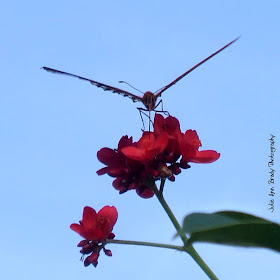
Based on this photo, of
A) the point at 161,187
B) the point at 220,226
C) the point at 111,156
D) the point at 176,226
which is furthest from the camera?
the point at 111,156

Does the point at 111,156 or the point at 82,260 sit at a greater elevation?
the point at 111,156

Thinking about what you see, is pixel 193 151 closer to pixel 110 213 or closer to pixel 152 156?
pixel 152 156

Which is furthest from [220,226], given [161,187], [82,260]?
[82,260]

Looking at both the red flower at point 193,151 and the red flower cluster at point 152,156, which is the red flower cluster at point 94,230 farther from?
the red flower at point 193,151

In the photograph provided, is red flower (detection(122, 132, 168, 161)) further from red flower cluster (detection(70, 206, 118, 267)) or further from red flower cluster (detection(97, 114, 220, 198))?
red flower cluster (detection(70, 206, 118, 267))

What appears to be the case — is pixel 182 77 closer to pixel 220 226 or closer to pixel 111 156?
pixel 111 156

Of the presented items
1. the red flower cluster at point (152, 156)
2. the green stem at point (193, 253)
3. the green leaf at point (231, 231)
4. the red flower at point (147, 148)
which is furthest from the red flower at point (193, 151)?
the green leaf at point (231, 231)

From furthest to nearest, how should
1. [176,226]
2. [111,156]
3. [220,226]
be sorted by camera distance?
[111,156], [176,226], [220,226]

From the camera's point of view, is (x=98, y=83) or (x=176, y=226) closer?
(x=176, y=226)
